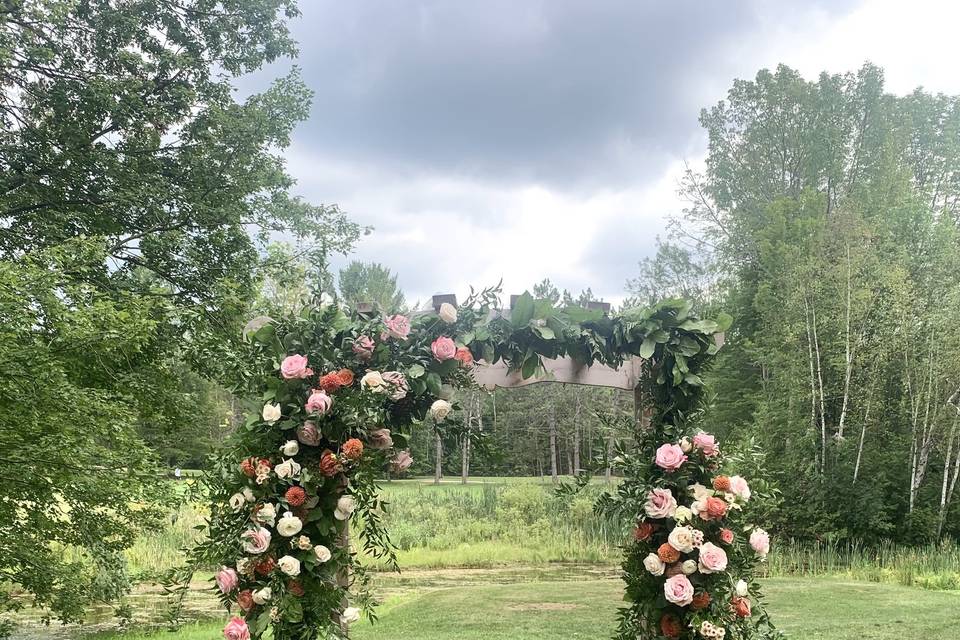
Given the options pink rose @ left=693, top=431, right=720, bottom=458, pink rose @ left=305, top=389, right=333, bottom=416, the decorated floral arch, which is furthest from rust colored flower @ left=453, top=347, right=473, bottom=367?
pink rose @ left=693, top=431, right=720, bottom=458

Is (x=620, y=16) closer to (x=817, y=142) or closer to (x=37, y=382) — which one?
(x=37, y=382)

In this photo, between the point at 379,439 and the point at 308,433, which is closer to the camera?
the point at 308,433

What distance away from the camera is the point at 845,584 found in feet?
25.6

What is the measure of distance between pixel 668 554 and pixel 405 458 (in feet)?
3.94

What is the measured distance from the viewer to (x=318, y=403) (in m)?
2.59

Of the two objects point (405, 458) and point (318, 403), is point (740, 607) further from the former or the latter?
point (318, 403)

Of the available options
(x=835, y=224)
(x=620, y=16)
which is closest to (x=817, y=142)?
(x=835, y=224)

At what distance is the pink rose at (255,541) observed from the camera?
2.48 meters

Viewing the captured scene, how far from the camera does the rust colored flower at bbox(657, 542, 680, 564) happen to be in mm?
2768

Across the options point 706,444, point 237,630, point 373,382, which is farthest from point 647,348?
point 237,630

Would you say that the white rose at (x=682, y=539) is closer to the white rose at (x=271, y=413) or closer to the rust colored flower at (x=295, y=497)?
the rust colored flower at (x=295, y=497)

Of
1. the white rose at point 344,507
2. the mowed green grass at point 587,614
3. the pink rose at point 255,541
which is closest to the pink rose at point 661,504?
the white rose at point 344,507

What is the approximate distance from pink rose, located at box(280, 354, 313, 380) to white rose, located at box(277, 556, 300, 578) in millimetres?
688

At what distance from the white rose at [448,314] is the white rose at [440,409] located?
368 millimetres
